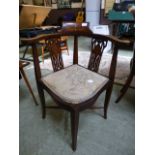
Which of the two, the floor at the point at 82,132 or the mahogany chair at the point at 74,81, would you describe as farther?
the floor at the point at 82,132

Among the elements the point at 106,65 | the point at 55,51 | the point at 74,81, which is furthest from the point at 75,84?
the point at 106,65

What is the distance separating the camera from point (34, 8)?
281cm

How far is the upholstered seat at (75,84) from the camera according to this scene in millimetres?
1154

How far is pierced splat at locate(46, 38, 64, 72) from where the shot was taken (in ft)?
4.89

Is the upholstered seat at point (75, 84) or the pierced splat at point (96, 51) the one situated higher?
the pierced splat at point (96, 51)

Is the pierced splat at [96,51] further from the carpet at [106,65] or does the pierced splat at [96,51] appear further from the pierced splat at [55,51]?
the carpet at [106,65]

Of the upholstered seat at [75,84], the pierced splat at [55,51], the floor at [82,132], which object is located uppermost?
the pierced splat at [55,51]

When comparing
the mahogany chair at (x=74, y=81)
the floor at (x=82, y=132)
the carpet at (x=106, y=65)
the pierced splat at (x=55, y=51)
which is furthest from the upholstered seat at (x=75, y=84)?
the carpet at (x=106, y=65)

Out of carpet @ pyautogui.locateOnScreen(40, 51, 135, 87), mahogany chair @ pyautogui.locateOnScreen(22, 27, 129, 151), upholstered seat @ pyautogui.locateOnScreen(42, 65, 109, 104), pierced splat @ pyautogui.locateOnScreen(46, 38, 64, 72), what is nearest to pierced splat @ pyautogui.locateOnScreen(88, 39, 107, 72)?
mahogany chair @ pyautogui.locateOnScreen(22, 27, 129, 151)

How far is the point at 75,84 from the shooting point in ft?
4.13

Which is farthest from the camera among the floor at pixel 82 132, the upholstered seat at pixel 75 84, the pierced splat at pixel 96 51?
the pierced splat at pixel 96 51

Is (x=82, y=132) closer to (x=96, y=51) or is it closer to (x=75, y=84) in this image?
(x=75, y=84)

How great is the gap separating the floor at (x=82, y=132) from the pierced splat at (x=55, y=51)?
0.49 m
